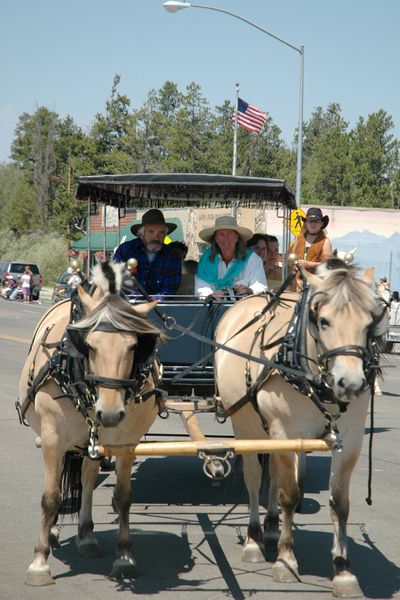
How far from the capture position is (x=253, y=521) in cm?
672

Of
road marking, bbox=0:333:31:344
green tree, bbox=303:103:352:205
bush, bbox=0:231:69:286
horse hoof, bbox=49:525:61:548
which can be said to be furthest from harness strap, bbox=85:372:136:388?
bush, bbox=0:231:69:286

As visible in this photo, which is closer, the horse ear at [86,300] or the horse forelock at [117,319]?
the horse forelock at [117,319]

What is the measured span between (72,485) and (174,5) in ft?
69.0

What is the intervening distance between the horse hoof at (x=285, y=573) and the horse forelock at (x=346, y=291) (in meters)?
1.77

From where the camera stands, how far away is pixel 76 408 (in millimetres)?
5930

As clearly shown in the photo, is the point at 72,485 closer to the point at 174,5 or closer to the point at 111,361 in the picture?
the point at 111,361

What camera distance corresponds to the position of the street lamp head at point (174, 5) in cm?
2560

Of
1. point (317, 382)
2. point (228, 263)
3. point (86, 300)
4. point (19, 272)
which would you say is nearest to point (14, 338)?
point (228, 263)

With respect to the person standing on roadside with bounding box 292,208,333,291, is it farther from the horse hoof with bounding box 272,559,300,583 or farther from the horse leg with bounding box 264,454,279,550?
the horse hoof with bounding box 272,559,300,583

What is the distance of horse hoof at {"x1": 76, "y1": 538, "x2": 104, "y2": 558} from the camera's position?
6602 mm

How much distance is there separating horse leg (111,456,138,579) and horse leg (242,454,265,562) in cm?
92

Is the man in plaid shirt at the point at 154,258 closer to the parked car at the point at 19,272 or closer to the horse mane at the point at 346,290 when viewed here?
the horse mane at the point at 346,290

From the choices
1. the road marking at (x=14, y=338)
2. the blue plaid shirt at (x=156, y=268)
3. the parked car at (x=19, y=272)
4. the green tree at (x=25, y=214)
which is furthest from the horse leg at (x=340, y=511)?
the green tree at (x=25, y=214)

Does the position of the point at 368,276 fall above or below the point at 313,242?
below
